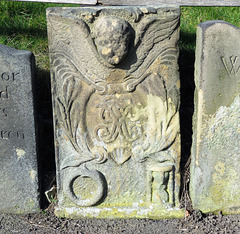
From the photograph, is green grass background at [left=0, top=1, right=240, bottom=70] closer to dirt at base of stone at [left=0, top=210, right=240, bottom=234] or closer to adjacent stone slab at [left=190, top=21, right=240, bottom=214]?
adjacent stone slab at [left=190, top=21, right=240, bottom=214]

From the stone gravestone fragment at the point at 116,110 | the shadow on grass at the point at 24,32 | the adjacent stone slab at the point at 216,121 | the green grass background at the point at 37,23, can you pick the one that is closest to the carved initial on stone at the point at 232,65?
the adjacent stone slab at the point at 216,121

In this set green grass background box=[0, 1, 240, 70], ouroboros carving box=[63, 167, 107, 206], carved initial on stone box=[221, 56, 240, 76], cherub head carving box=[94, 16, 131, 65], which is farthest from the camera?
green grass background box=[0, 1, 240, 70]

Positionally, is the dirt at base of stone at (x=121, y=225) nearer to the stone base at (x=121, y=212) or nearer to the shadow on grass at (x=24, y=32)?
the stone base at (x=121, y=212)

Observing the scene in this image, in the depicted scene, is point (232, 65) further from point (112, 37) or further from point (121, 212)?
point (121, 212)

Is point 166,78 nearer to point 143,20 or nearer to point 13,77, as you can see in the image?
point 143,20

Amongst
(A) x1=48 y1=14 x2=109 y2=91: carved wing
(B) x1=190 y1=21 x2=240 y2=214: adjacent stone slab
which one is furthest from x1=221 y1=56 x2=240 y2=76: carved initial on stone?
(A) x1=48 y1=14 x2=109 y2=91: carved wing

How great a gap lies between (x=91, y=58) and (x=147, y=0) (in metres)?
1.24

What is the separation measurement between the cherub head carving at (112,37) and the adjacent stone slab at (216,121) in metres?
0.53

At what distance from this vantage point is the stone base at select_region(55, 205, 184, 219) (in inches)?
119

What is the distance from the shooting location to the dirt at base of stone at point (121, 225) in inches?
115

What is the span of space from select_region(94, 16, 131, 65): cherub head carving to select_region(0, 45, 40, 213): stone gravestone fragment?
545 millimetres

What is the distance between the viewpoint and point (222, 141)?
2.90 metres

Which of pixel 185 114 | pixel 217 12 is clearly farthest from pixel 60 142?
pixel 217 12

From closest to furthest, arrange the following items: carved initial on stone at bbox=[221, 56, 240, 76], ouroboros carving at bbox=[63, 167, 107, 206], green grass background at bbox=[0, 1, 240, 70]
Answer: carved initial on stone at bbox=[221, 56, 240, 76] < ouroboros carving at bbox=[63, 167, 107, 206] < green grass background at bbox=[0, 1, 240, 70]
